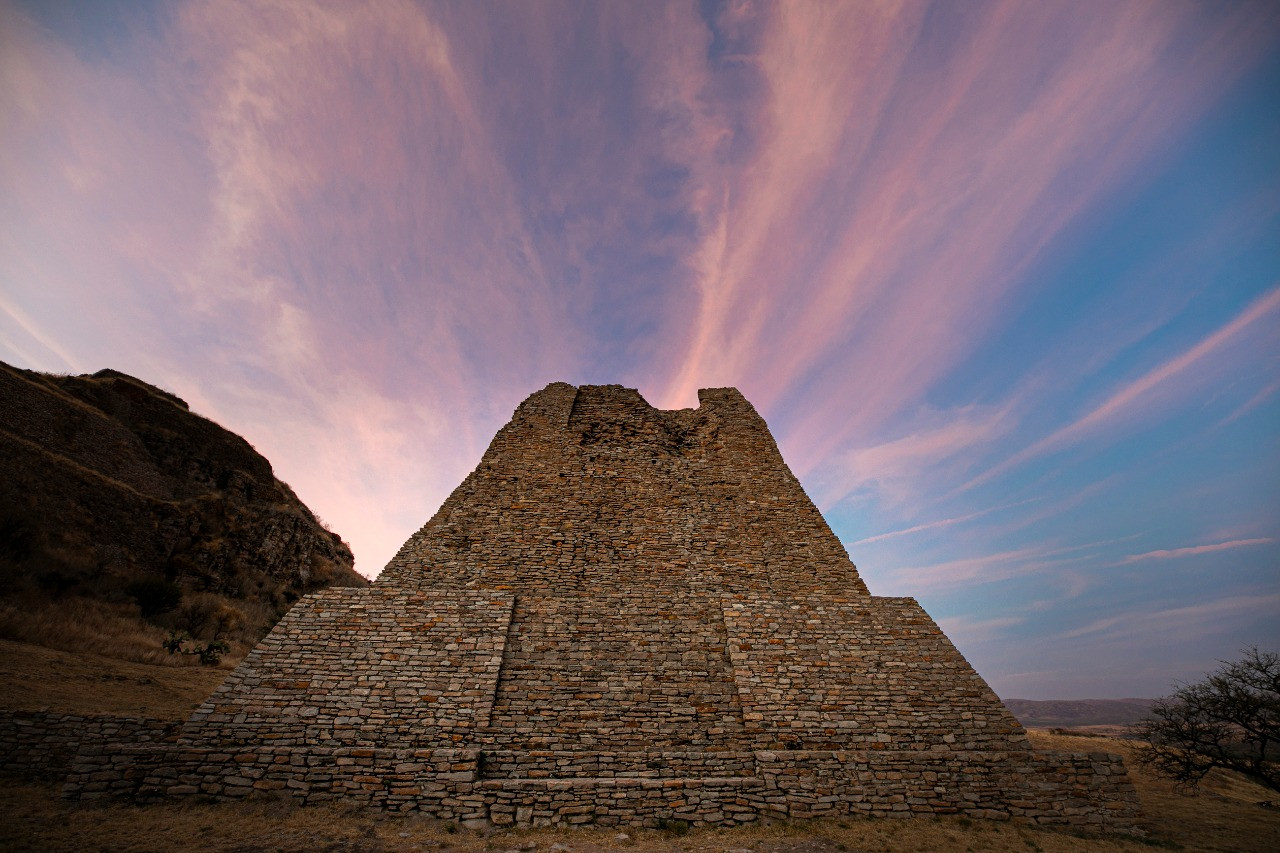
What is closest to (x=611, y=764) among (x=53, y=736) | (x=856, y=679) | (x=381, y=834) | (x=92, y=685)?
(x=381, y=834)

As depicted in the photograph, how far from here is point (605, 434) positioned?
16500 millimetres

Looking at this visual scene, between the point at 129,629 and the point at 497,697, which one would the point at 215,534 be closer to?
the point at 129,629

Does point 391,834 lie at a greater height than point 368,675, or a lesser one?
lesser

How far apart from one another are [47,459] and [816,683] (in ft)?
107

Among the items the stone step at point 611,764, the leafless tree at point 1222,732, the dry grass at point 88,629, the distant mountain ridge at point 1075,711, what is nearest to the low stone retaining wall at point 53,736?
the stone step at point 611,764

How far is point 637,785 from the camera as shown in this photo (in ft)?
25.2

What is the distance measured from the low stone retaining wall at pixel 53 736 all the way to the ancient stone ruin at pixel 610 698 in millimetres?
347

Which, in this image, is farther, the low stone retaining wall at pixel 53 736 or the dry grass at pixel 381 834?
the low stone retaining wall at pixel 53 736

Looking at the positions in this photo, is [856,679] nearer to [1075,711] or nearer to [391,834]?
[391,834]

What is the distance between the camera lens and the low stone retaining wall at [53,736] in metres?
7.80

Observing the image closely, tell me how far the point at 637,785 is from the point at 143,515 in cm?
2878

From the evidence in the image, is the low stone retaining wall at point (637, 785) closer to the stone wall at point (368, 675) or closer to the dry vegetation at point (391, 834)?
the dry vegetation at point (391, 834)

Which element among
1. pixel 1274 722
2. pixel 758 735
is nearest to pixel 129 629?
pixel 758 735

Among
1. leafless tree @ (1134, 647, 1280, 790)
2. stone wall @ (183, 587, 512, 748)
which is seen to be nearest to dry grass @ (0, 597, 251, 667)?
stone wall @ (183, 587, 512, 748)
